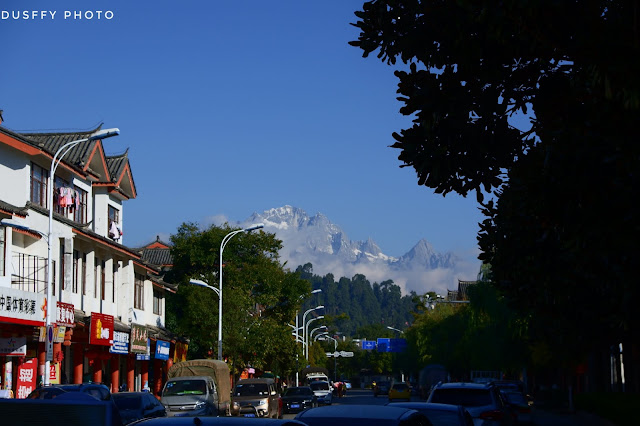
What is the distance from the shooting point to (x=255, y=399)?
38.8m

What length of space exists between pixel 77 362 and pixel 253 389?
8.61 m

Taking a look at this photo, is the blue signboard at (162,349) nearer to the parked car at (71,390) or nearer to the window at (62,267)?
the window at (62,267)

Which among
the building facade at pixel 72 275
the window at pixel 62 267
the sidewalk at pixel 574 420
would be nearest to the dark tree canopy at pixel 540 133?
the sidewalk at pixel 574 420

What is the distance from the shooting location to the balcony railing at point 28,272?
115 feet

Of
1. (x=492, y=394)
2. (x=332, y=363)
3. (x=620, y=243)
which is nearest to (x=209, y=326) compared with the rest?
(x=492, y=394)

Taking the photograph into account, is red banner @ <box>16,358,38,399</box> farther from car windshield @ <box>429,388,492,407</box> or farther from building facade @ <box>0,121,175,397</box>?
car windshield @ <box>429,388,492,407</box>

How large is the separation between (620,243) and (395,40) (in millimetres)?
6023

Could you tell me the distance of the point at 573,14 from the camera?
1072 cm

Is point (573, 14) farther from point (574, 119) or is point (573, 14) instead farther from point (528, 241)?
point (528, 241)

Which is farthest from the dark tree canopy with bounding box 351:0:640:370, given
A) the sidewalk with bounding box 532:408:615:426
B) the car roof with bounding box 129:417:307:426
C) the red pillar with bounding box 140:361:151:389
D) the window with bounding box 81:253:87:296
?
the red pillar with bounding box 140:361:151:389

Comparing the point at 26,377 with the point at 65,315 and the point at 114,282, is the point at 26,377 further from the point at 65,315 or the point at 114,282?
the point at 114,282

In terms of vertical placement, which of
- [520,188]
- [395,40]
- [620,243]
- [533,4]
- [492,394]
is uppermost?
[395,40]

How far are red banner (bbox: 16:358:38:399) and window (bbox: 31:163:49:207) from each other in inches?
255

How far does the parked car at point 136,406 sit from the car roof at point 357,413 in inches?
516
